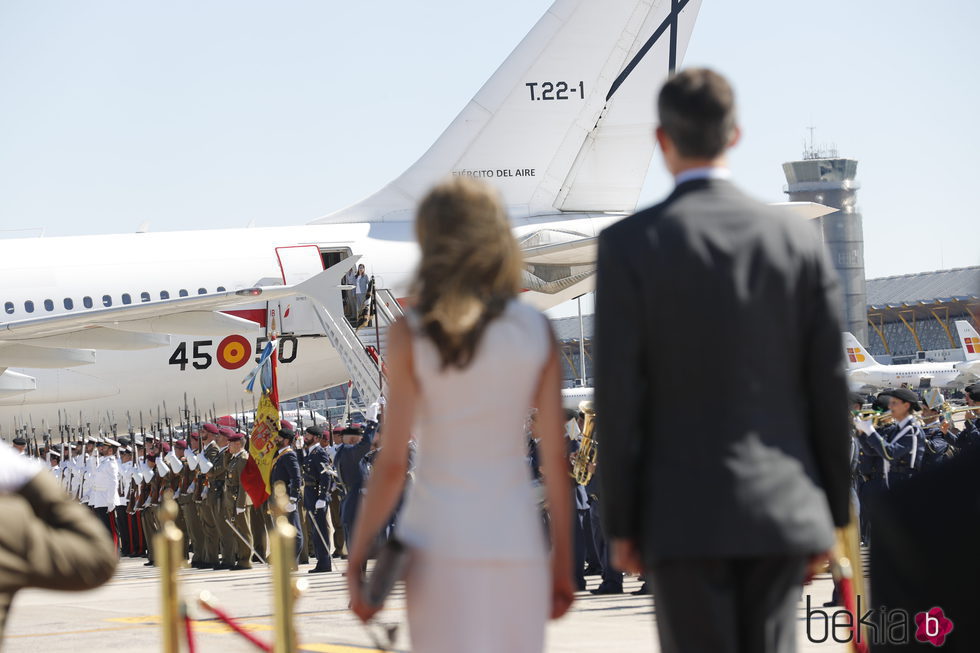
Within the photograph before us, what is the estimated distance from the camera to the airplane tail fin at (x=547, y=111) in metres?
20.3

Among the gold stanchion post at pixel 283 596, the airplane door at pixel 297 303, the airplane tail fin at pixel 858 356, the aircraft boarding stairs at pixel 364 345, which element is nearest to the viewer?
the gold stanchion post at pixel 283 596

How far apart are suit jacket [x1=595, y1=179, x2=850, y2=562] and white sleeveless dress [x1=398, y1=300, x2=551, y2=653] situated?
0.18 m

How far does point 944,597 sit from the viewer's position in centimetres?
212

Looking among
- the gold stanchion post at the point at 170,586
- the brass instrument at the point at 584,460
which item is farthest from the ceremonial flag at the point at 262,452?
the gold stanchion post at the point at 170,586

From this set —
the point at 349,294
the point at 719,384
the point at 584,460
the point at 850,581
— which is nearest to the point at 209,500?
the point at 349,294

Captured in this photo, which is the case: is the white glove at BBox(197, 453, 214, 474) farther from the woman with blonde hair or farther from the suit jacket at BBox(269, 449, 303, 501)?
the woman with blonde hair

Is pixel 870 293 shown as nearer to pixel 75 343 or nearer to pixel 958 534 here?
pixel 75 343

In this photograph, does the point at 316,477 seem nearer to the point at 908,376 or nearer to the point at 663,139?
the point at 663,139

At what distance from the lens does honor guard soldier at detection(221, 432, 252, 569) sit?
47.4 ft

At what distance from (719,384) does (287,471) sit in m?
11.2

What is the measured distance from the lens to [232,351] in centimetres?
1898

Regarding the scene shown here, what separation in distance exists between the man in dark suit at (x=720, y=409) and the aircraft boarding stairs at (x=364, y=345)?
44.1ft

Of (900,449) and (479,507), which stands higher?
(479,507)

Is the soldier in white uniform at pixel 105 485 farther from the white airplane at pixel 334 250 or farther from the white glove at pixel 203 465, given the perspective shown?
the white glove at pixel 203 465
